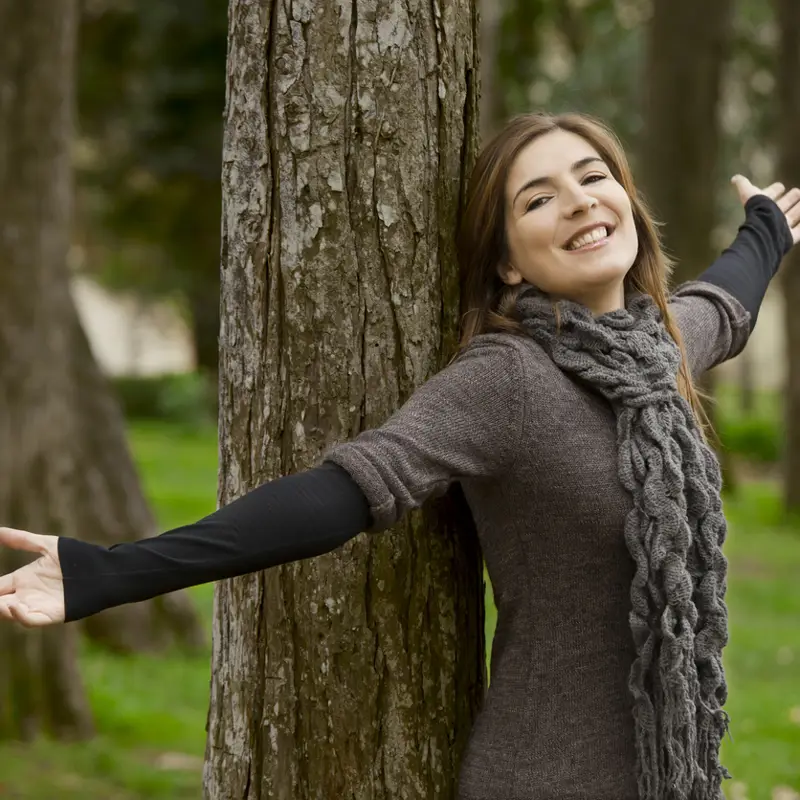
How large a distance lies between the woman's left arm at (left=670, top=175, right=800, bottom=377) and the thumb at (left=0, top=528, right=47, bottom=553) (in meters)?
1.50

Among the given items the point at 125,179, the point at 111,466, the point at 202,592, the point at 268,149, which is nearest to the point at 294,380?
the point at 268,149

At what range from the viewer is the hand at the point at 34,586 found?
2.04m

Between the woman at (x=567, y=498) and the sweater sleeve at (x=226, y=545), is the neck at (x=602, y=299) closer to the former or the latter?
the woman at (x=567, y=498)

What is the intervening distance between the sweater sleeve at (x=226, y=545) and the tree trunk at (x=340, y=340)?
17.3 inches

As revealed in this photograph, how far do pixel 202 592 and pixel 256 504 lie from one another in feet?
24.3

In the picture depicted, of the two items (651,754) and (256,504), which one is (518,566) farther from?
(256,504)

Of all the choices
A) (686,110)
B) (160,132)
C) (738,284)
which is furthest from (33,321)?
(160,132)

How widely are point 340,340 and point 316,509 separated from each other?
0.53 metres

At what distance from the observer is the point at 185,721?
20.2ft

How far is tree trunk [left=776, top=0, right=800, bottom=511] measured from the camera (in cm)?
1260

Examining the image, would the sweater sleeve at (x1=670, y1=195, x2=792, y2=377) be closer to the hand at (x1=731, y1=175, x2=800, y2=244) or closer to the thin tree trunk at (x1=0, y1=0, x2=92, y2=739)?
the hand at (x1=731, y1=175, x2=800, y2=244)

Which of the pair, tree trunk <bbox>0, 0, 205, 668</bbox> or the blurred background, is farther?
the blurred background

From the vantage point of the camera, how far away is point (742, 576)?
10.0 metres

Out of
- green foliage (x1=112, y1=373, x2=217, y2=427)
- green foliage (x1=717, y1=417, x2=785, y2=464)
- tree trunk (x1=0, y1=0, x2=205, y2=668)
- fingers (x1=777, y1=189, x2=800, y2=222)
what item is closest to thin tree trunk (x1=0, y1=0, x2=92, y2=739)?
tree trunk (x1=0, y1=0, x2=205, y2=668)
